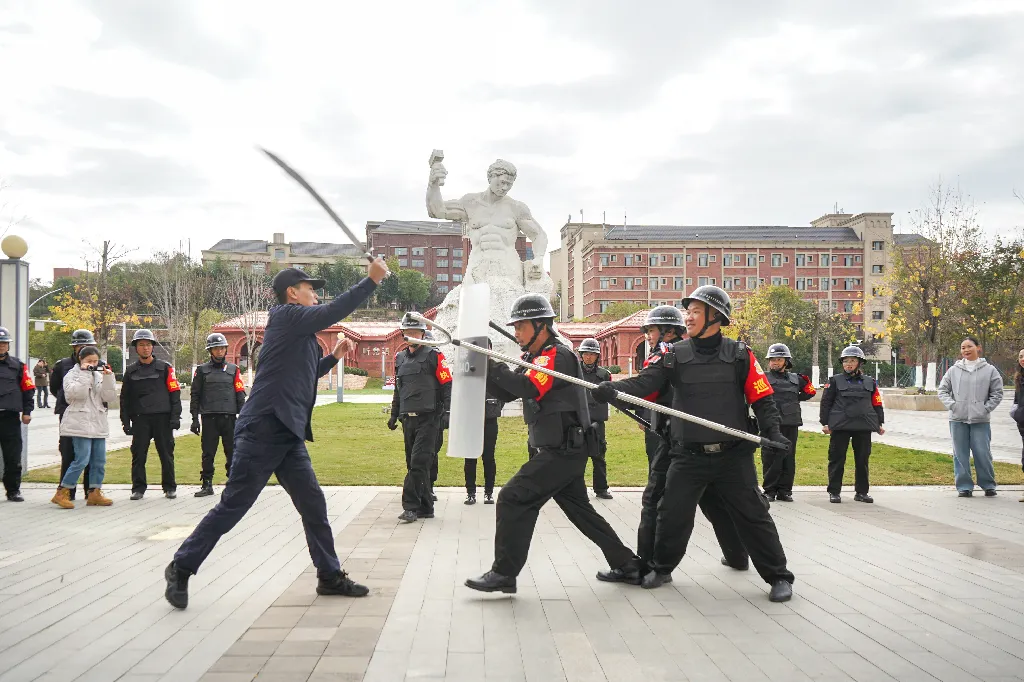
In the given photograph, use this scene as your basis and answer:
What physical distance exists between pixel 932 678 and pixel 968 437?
7.78m

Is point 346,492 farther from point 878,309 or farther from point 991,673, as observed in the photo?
point 878,309

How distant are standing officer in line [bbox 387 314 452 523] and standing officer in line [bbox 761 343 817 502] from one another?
3.97 m

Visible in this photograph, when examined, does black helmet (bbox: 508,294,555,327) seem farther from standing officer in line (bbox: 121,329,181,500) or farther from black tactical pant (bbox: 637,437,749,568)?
standing officer in line (bbox: 121,329,181,500)

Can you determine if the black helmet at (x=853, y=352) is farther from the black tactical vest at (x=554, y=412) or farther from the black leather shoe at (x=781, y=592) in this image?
the black tactical vest at (x=554, y=412)

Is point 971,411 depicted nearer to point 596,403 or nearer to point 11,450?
point 596,403

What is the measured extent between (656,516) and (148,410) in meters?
6.70

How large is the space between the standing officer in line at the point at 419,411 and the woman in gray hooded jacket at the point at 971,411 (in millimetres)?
6609

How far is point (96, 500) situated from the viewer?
9242mm

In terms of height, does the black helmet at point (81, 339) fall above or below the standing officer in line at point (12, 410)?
above

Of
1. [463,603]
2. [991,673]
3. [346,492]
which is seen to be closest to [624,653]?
[463,603]

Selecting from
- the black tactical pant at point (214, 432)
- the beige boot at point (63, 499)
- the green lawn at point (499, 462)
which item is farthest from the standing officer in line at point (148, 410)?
the green lawn at point (499, 462)

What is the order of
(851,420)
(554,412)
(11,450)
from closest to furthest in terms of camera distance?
(554,412) → (11,450) → (851,420)

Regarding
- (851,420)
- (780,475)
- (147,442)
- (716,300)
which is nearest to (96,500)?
(147,442)

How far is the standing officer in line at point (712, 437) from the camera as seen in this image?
551 cm
